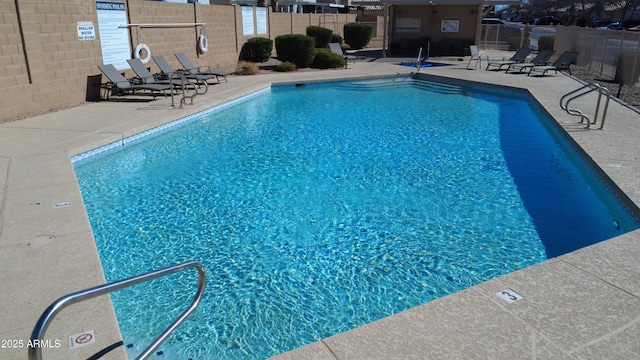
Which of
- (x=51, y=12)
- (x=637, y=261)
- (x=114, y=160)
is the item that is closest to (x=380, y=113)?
(x=114, y=160)

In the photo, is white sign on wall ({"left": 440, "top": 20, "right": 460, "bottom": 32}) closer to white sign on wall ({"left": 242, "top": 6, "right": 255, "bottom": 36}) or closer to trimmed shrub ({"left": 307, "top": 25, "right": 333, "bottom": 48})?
trimmed shrub ({"left": 307, "top": 25, "right": 333, "bottom": 48})

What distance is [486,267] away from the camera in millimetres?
5027

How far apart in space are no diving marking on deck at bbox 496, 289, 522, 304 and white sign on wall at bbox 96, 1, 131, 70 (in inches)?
454

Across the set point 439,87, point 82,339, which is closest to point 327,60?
point 439,87

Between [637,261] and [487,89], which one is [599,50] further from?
[637,261]

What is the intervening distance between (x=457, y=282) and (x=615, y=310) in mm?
1531

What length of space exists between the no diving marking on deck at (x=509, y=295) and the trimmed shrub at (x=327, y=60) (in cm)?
1716

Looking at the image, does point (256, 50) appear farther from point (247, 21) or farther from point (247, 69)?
point (247, 69)

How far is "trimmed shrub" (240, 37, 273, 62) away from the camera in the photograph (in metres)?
19.8

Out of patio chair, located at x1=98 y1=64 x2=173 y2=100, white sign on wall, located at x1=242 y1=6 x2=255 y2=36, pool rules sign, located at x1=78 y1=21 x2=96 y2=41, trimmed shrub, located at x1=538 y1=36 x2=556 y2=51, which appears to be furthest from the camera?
trimmed shrub, located at x1=538 y1=36 x2=556 y2=51

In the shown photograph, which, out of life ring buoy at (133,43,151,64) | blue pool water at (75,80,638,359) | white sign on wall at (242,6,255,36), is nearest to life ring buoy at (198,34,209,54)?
life ring buoy at (133,43,151,64)

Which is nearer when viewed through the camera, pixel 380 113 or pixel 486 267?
pixel 486 267

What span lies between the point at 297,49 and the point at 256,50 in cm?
174

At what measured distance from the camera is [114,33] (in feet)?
41.0
